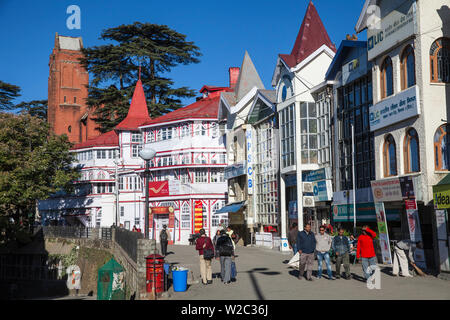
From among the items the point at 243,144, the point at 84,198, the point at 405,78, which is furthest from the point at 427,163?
the point at 84,198

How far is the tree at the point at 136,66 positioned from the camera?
6488 centimetres

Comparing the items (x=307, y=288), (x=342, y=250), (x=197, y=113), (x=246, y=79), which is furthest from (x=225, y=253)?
(x=197, y=113)

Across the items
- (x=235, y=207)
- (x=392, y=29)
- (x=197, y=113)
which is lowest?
(x=235, y=207)

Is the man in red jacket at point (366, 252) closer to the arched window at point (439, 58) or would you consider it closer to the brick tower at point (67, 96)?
the arched window at point (439, 58)

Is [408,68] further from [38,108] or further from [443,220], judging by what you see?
[38,108]

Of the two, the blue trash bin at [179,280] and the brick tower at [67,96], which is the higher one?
the brick tower at [67,96]

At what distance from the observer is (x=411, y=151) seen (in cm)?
2286

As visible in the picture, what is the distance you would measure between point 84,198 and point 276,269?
41056 mm

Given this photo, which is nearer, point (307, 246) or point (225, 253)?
point (307, 246)

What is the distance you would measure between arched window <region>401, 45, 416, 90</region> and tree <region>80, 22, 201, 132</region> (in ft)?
143

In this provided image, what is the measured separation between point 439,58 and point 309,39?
14.7 metres

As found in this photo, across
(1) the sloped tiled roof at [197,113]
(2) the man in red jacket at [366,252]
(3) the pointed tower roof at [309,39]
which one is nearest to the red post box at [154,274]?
(2) the man in red jacket at [366,252]

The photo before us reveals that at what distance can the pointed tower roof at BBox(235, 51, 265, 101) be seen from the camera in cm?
4819

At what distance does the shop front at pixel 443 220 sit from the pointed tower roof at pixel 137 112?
44.1 meters
